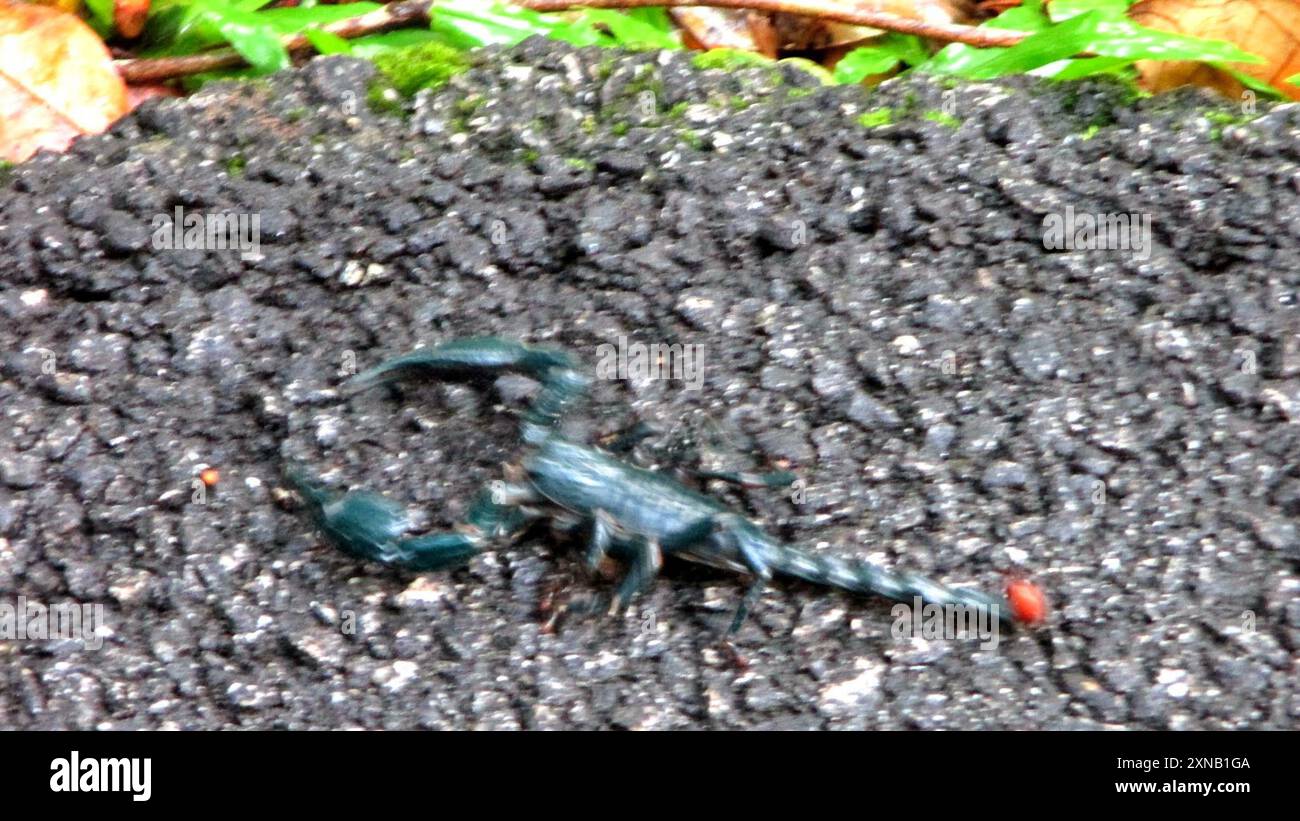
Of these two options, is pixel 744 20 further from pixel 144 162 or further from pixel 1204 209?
pixel 144 162

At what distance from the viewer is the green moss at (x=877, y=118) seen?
10.4 ft

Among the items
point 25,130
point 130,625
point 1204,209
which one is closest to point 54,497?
point 130,625

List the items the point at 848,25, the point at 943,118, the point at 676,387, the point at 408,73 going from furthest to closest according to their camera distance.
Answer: the point at 848,25, the point at 408,73, the point at 943,118, the point at 676,387

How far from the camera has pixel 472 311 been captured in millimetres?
2895

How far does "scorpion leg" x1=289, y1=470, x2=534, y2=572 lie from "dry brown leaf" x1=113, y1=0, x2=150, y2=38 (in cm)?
174

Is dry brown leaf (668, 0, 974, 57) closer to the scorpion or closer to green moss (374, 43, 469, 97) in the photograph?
green moss (374, 43, 469, 97)

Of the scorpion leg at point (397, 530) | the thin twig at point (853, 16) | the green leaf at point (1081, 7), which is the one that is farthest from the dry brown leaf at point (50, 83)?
the green leaf at point (1081, 7)

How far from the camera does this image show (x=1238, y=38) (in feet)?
11.4

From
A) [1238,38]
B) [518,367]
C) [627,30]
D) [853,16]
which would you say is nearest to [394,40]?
[627,30]

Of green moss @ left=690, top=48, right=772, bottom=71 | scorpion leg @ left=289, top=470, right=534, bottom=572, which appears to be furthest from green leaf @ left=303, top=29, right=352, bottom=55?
scorpion leg @ left=289, top=470, right=534, bottom=572

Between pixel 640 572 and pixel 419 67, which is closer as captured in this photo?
pixel 640 572

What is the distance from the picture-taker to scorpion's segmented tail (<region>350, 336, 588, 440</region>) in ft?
8.73

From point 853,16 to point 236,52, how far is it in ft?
5.18

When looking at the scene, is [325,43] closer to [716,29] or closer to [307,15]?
[307,15]
